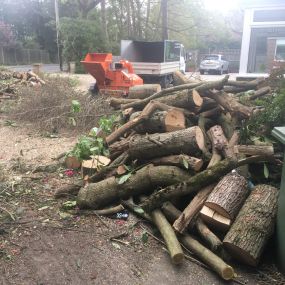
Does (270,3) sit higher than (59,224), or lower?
higher

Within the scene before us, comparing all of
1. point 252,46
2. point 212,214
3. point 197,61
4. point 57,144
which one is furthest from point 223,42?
point 212,214

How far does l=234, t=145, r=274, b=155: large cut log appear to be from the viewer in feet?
15.0

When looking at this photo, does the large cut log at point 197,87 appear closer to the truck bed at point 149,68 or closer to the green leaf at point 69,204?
the green leaf at point 69,204

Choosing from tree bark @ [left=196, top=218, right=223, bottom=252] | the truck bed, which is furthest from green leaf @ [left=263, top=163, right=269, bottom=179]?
the truck bed

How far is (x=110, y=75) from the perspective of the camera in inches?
426

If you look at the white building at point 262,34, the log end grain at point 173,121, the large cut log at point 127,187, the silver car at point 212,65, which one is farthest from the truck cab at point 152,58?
the silver car at point 212,65

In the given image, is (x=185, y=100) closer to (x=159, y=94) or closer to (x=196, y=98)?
(x=196, y=98)

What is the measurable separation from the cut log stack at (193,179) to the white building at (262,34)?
357 inches

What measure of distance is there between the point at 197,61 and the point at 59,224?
35.5 meters

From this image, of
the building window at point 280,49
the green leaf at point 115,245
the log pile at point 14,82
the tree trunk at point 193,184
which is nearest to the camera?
the green leaf at point 115,245

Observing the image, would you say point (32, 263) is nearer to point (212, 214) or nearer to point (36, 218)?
point (36, 218)

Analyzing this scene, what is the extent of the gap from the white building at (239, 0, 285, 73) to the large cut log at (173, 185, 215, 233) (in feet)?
35.2

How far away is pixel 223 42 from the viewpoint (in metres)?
42.8

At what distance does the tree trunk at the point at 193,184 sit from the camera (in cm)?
439
